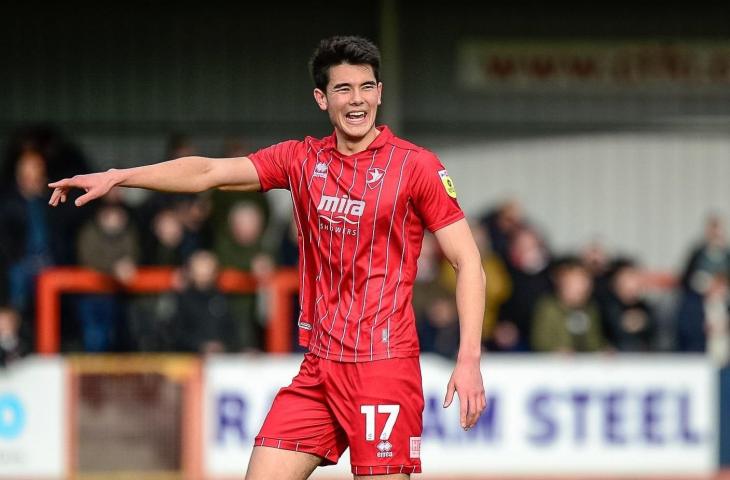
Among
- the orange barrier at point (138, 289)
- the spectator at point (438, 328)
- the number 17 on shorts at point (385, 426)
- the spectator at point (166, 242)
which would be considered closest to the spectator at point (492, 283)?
the spectator at point (438, 328)

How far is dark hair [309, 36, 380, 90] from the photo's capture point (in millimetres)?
4891

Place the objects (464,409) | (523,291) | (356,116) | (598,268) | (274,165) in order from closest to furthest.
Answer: (464,409), (356,116), (274,165), (523,291), (598,268)

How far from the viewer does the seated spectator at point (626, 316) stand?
11.7 m

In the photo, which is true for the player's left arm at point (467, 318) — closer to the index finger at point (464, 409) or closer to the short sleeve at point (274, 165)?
the index finger at point (464, 409)

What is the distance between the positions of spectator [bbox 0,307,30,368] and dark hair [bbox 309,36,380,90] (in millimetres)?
5956

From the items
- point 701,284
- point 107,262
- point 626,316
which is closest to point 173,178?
point 107,262

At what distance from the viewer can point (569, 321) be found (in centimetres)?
1127

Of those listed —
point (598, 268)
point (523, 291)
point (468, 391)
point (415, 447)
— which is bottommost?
point (415, 447)

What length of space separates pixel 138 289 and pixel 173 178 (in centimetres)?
643

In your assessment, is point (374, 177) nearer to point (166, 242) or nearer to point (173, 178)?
point (173, 178)

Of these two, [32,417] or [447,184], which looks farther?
[32,417]

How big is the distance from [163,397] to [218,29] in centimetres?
554

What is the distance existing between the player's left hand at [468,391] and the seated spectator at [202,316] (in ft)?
20.0

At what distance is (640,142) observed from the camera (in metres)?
15.4
